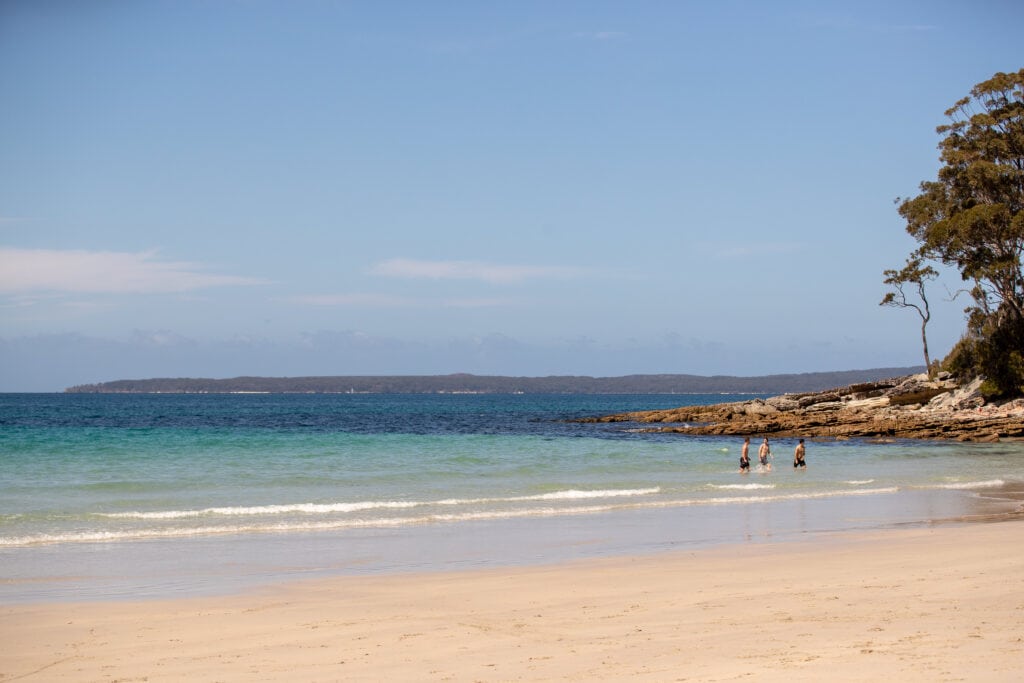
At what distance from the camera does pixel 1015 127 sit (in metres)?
49.0

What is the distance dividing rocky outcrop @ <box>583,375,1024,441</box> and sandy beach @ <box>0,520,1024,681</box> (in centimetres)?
3635

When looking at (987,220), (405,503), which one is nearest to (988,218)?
(987,220)

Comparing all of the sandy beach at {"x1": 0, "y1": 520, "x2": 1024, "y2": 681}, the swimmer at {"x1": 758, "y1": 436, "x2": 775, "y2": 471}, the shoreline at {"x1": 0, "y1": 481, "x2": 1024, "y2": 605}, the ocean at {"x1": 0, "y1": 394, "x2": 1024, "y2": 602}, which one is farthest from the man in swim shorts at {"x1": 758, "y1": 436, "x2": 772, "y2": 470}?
the sandy beach at {"x1": 0, "y1": 520, "x2": 1024, "y2": 681}

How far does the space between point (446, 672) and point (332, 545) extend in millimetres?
8013

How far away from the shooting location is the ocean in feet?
46.6

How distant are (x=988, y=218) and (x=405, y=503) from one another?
38.6m

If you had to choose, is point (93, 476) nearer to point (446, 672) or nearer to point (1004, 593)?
point (446, 672)

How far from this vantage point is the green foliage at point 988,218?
4869 cm

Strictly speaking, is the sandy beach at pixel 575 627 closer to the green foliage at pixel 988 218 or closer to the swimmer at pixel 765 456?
the swimmer at pixel 765 456

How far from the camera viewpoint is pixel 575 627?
32.2ft

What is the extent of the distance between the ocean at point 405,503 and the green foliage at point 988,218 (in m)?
12.6

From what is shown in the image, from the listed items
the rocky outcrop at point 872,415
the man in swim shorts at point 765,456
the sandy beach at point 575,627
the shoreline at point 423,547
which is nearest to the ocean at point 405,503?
the shoreline at point 423,547

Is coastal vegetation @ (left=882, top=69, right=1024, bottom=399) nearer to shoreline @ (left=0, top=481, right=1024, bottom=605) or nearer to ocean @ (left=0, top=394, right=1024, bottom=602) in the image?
ocean @ (left=0, top=394, right=1024, bottom=602)

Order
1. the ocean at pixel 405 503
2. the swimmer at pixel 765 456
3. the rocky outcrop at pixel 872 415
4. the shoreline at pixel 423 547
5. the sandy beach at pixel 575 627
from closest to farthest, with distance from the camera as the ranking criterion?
the sandy beach at pixel 575 627 → the shoreline at pixel 423 547 → the ocean at pixel 405 503 → the swimmer at pixel 765 456 → the rocky outcrop at pixel 872 415
